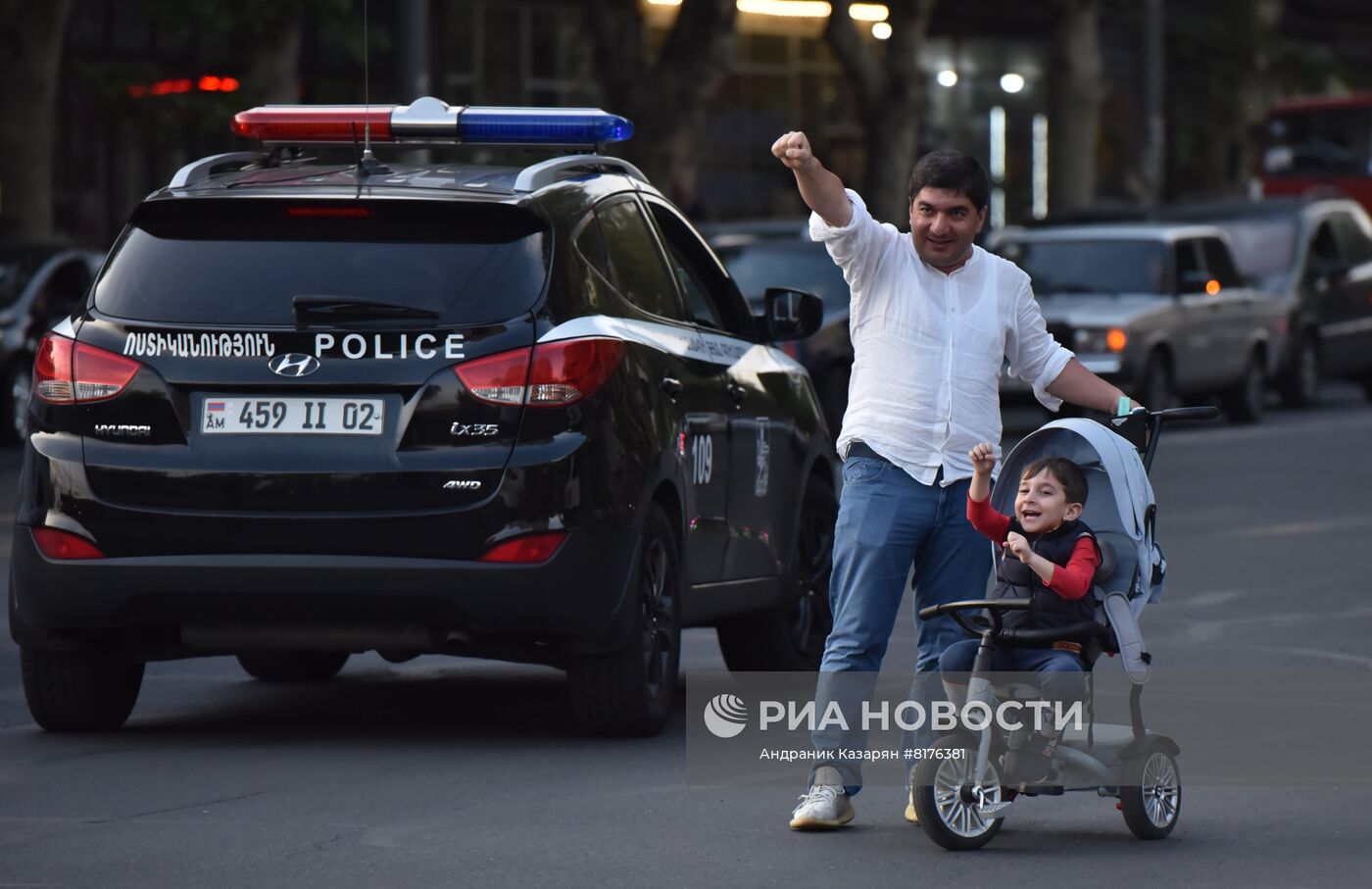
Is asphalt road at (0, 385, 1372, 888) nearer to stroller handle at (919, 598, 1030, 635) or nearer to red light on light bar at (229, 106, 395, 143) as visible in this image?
stroller handle at (919, 598, 1030, 635)

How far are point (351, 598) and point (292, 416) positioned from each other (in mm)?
532

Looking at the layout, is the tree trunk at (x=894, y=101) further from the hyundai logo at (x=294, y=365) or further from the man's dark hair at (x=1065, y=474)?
the man's dark hair at (x=1065, y=474)

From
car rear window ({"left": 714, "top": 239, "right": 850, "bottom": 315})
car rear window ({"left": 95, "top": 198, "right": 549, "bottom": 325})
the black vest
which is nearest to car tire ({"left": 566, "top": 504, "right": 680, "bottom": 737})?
car rear window ({"left": 95, "top": 198, "right": 549, "bottom": 325})

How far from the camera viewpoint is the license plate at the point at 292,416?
7465 mm

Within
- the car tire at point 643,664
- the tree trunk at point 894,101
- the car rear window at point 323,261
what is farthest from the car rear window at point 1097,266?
the car rear window at point 323,261

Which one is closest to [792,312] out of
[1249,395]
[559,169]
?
[559,169]

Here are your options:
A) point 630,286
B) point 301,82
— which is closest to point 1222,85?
point 301,82

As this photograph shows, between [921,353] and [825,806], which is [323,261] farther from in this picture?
[825,806]

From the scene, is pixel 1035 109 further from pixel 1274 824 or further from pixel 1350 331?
pixel 1274 824

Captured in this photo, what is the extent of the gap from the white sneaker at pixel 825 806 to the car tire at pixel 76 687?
2.44m

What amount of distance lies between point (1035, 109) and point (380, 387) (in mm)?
48651

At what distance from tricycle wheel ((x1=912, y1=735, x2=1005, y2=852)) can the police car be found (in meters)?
1.63

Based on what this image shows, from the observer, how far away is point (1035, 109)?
180 feet

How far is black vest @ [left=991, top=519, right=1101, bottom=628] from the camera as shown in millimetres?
6211
